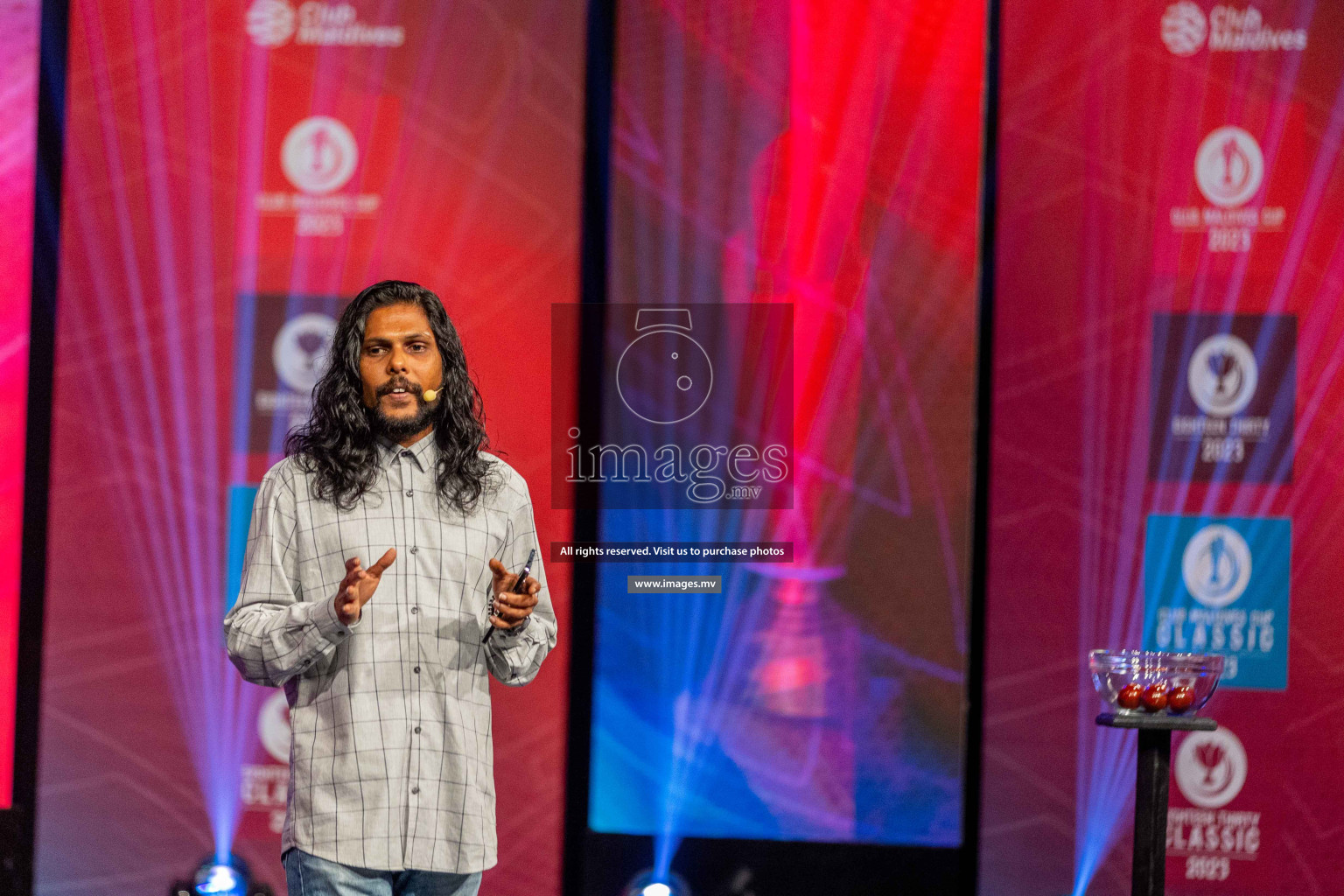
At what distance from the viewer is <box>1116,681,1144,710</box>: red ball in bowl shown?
2.79m

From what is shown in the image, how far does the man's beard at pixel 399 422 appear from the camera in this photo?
2021 millimetres

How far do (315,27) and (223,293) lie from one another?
2.79 feet

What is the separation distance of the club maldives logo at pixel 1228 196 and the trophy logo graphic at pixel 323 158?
2426 mm

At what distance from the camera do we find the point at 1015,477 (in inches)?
136

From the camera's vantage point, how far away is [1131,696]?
110 inches

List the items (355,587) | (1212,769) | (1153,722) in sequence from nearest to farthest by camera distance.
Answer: (355,587) → (1153,722) → (1212,769)

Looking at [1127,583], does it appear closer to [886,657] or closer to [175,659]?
[886,657]

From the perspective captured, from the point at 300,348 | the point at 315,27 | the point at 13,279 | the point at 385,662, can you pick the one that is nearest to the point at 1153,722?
the point at 385,662

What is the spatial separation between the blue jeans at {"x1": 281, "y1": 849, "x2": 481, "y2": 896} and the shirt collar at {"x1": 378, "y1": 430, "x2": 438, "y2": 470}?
2.11 feet

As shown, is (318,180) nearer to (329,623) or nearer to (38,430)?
(38,430)

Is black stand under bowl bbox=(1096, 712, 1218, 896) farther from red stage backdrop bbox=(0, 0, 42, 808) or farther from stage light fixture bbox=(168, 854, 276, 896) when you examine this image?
red stage backdrop bbox=(0, 0, 42, 808)

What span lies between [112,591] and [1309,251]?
3.63 m

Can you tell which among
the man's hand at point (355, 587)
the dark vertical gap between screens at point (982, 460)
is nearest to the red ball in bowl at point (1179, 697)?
Result: the dark vertical gap between screens at point (982, 460)

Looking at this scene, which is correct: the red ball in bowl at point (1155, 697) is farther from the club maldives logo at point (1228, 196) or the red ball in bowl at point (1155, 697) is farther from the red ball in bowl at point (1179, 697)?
the club maldives logo at point (1228, 196)
